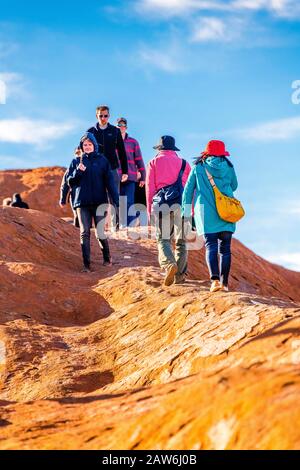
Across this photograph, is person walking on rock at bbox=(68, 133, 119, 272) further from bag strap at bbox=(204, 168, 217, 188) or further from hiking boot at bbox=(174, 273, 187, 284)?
bag strap at bbox=(204, 168, 217, 188)

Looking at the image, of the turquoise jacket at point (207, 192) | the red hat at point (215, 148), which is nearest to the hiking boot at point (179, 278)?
the turquoise jacket at point (207, 192)

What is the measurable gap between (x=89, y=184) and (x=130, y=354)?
13.7 ft

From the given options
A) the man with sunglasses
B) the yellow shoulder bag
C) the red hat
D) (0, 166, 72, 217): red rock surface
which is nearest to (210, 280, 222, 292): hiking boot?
the yellow shoulder bag

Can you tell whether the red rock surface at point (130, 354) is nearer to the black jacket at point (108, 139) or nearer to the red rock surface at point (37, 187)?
the black jacket at point (108, 139)

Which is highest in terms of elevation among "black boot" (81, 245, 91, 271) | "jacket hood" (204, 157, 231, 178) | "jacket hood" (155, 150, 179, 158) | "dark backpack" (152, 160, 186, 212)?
"jacket hood" (155, 150, 179, 158)

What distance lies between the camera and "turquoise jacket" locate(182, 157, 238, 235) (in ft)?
33.1

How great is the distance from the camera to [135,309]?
10.7 meters

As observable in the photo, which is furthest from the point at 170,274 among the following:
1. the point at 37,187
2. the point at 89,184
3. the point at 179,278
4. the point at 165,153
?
the point at 37,187

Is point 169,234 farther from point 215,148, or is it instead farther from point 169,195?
point 215,148

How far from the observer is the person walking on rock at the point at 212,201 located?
10.1 m

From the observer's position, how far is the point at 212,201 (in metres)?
10.1
